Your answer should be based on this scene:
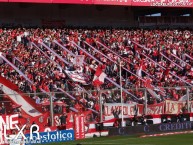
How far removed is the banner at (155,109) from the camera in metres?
33.1

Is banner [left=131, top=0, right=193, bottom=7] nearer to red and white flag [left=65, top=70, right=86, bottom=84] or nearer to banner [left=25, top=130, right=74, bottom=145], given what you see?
red and white flag [left=65, top=70, right=86, bottom=84]

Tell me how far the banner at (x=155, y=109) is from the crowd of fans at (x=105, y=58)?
35cm

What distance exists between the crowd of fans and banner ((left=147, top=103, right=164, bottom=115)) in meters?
0.35

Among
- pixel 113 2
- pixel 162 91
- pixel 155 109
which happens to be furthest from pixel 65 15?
pixel 155 109

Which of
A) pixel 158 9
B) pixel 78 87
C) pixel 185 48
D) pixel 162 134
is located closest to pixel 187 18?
pixel 158 9

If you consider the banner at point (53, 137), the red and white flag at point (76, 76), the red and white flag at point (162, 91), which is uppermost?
the red and white flag at point (76, 76)

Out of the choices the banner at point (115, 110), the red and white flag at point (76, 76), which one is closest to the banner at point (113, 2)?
the red and white flag at point (76, 76)

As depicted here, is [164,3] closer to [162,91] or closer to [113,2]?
[113,2]

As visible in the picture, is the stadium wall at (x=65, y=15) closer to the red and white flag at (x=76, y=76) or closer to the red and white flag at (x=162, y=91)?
the red and white flag at (x=76, y=76)

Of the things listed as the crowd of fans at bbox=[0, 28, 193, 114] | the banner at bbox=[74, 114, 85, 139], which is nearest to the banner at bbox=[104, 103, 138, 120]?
the crowd of fans at bbox=[0, 28, 193, 114]

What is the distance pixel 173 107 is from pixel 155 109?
1.36 metres

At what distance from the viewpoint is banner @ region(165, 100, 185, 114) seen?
33875 mm

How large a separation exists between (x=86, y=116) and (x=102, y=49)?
15.1m

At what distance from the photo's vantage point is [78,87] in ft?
123
